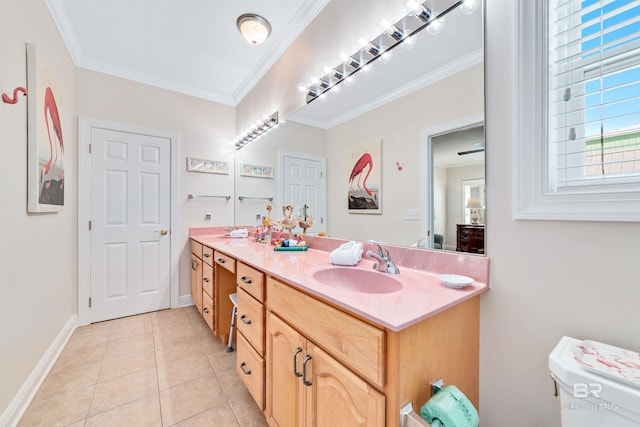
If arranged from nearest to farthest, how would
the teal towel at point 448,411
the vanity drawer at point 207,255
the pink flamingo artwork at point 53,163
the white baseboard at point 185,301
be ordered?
1. the teal towel at point 448,411
2. the pink flamingo artwork at point 53,163
3. the vanity drawer at point 207,255
4. the white baseboard at point 185,301

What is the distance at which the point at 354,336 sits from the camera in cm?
74

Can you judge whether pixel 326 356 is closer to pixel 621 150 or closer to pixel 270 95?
pixel 621 150

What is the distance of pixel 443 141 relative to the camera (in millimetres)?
1157

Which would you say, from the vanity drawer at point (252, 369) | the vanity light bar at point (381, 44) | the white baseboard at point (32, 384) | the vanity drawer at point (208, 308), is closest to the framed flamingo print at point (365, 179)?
the vanity light bar at point (381, 44)

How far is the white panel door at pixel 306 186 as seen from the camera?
1894 mm

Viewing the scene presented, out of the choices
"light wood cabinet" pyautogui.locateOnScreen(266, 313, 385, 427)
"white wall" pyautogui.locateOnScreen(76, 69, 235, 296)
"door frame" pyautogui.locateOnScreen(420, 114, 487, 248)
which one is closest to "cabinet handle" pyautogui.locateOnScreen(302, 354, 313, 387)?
"light wood cabinet" pyautogui.locateOnScreen(266, 313, 385, 427)

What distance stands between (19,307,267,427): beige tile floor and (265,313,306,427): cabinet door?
1.03 ft

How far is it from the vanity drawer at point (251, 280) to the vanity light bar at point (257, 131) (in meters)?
1.49

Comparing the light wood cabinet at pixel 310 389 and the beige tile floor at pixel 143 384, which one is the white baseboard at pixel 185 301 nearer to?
the beige tile floor at pixel 143 384

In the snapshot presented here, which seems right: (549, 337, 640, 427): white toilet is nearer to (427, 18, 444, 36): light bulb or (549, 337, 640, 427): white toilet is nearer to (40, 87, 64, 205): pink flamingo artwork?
(427, 18, 444, 36): light bulb

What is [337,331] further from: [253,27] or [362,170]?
[253,27]

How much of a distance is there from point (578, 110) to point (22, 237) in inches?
104

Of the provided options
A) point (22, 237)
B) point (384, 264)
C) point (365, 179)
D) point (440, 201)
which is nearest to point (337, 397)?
point (384, 264)

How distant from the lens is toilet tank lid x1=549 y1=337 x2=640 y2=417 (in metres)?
0.54
